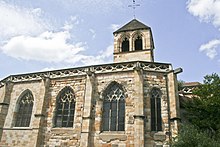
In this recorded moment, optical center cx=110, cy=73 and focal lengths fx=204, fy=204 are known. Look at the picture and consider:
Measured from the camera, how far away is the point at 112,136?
1323cm

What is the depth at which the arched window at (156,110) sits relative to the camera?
13156mm

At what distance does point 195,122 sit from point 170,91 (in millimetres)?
2539

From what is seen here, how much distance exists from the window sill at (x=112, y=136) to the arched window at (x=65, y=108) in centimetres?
268

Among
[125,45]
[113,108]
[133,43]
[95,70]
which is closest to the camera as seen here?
[113,108]

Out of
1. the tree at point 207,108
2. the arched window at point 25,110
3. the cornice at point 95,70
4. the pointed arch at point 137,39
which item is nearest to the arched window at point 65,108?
the cornice at point 95,70

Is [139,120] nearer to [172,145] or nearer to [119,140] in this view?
[119,140]

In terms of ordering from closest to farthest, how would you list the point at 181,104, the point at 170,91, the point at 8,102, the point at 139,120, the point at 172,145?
the point at 172,145 < the point at 139,120 < the point at 170,91 < the point at 181,104 < the point at 8,102

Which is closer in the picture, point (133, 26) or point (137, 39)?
point (137, 39)

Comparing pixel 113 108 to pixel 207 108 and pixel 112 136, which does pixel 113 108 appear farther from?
pixel 207 108

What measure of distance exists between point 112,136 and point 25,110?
7756mm

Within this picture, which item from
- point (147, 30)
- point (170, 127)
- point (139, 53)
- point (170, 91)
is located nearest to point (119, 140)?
point (170, 127)

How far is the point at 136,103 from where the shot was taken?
520 inches

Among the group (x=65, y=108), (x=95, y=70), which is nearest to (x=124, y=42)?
(x=95, y=70)

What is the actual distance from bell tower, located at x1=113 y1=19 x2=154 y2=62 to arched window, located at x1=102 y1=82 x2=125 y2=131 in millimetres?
6812
